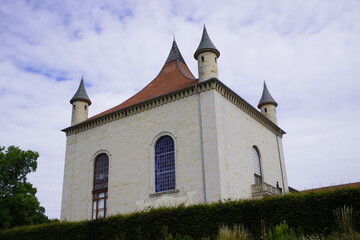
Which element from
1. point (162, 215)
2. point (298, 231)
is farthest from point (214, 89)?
point (298, 231)

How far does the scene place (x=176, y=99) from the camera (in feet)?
89.7

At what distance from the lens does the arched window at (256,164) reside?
28812 mm

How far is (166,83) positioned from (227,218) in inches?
625

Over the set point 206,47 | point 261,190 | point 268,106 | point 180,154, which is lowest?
point 261,190

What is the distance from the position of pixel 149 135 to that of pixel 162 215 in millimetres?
10116

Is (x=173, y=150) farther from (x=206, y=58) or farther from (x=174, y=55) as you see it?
(x=174, y=55)

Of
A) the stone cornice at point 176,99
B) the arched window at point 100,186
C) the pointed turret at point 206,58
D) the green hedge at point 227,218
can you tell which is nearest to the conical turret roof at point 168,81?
the stone cornice at point 176,99

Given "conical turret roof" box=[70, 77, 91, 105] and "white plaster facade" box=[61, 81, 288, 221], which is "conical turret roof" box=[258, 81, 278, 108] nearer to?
"white plaster facade" box=[61, 81, 288, 221]

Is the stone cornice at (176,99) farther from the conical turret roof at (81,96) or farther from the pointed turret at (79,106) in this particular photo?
the conical turret roof at (81,96)


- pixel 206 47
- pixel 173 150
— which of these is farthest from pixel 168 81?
pixel 173 150

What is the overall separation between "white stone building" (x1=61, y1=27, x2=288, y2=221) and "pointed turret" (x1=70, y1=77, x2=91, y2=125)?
26.0 inches

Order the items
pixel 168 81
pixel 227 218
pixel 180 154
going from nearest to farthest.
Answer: pixel 227 218 < pixel 180 154 < pixel 168 81

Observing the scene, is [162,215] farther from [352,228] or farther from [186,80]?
[186,80]

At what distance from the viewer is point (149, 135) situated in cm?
2795
